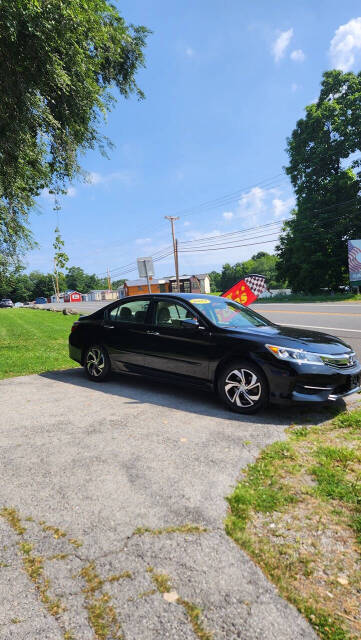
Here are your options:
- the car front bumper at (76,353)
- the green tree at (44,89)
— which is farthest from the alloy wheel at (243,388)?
the green tree at (44,89)

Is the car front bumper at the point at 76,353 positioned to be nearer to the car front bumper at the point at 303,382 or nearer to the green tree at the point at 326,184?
the car front bumper at the point at 303,382

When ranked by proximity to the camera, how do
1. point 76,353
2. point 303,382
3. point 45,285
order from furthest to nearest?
1. point 45,285
2. point 76,353
3. point 303,382

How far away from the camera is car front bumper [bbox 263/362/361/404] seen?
12.6ft

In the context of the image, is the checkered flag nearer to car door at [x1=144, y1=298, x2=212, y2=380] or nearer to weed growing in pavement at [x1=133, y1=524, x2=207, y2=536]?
car door at [x1=144, y1=298, x2=212, y2=380]

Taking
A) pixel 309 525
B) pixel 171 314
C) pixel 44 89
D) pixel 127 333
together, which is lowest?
pixel 309 525

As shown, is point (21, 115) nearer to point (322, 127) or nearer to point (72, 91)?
point (72, 91)

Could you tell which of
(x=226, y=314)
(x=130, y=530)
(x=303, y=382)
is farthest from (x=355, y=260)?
(x=130, y=530)

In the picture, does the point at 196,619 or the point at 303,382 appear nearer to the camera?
the point at 196,619

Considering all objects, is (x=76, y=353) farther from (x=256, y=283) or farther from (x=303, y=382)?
(x=303, y=382)

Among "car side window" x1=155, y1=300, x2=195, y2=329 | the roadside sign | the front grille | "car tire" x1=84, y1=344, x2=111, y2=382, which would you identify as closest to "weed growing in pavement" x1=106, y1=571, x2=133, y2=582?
the front grille

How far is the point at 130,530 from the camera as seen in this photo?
2.11 m

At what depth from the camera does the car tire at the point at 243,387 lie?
4.04 meters

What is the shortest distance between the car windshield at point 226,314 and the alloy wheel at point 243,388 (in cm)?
70

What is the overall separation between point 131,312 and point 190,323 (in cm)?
136
